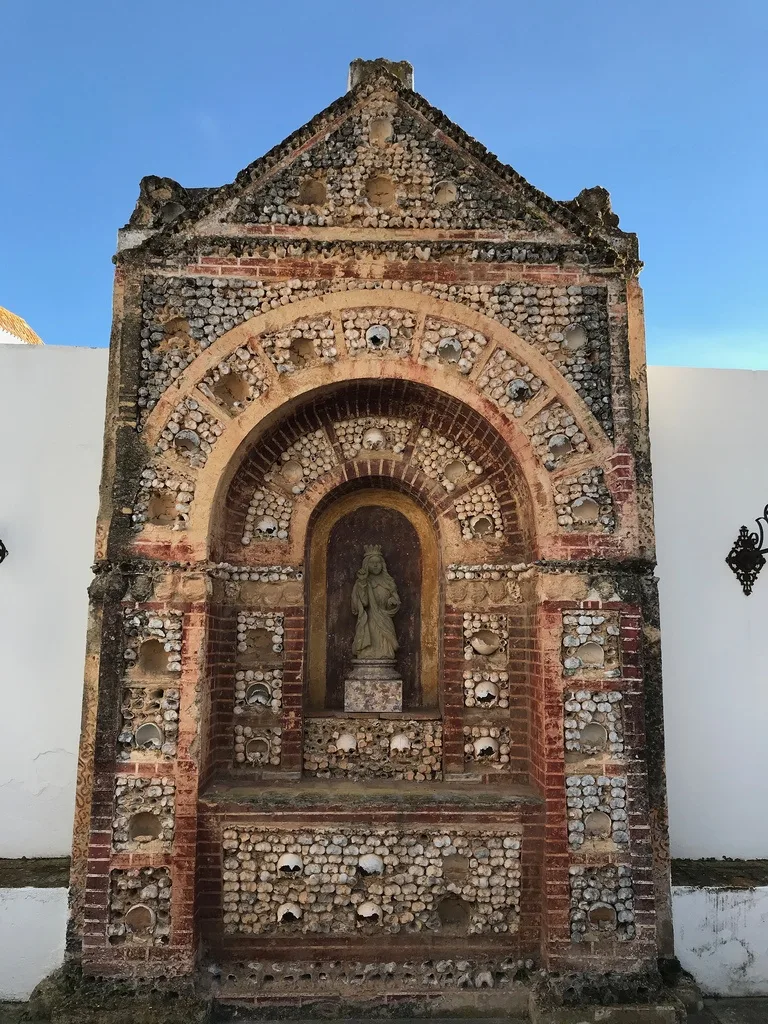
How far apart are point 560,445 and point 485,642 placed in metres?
1.88

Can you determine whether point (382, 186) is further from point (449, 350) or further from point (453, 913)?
point (453, 913)

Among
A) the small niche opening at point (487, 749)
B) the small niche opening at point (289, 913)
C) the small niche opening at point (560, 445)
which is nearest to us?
the small niche opening at point (289, 913)

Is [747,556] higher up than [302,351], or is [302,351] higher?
[302,351]

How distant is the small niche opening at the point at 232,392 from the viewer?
5.78 metres

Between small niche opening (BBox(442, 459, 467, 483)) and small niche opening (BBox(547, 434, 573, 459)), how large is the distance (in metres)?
0.94

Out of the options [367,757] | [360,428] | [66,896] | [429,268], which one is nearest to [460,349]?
[429,268]

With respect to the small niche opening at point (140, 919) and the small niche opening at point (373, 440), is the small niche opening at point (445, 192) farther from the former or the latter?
the small niche opening at point (140, 919)

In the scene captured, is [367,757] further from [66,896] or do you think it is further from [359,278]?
[359,278]

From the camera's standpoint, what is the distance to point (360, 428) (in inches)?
254

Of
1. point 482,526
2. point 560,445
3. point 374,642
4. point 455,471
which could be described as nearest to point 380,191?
point 455,471

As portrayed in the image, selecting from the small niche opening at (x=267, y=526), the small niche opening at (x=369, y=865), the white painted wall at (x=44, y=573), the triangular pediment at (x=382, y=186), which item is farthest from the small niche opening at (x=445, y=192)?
the small niche opening at (x=369, y=865)

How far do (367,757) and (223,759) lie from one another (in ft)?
4.19

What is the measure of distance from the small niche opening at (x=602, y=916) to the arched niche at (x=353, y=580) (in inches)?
83.4

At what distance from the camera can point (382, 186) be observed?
20.3 feet
